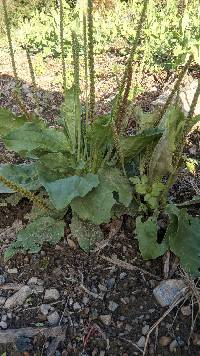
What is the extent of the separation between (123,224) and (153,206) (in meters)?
0.24

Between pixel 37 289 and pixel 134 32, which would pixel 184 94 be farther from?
pixel 37 289

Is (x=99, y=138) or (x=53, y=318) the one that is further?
(x=99, y=138)

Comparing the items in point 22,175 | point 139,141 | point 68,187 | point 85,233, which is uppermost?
point 139,141

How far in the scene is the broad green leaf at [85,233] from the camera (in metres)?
2.39

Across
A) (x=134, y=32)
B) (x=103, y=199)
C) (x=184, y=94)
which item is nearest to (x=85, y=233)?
(x=103, y=199)

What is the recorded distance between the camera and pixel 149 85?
4.09 meters

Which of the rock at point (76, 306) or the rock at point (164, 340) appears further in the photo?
the rock at point (76, 306)

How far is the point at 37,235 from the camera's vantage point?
2.40m

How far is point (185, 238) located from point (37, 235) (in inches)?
29.8

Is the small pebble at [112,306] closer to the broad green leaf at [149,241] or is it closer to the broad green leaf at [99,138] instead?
the broad green leaf at [149,241]

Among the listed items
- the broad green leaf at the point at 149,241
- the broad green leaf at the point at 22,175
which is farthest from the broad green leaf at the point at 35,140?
the broad green leaf at the point at 149,241

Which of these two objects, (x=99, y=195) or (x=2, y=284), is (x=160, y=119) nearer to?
(x=99, y=195)

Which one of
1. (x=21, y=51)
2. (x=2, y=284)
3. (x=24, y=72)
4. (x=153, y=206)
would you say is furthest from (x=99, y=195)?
(x=21, y=51)

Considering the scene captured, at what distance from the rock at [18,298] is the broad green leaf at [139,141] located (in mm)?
865
